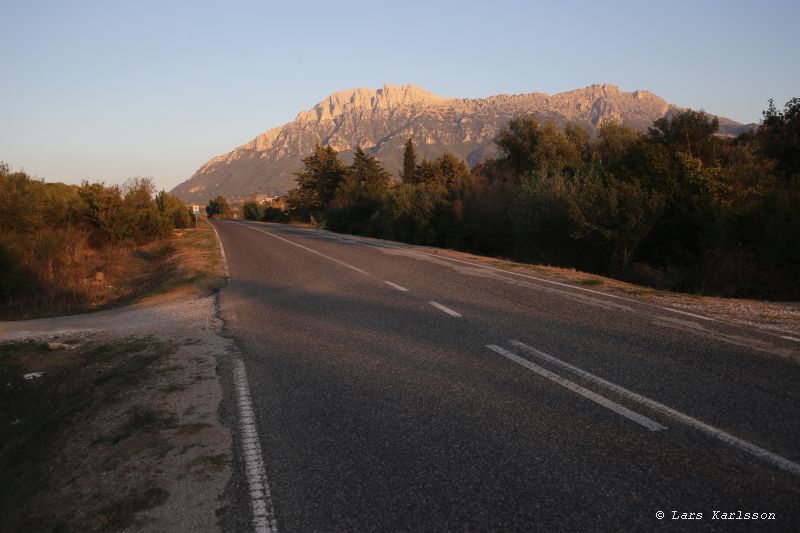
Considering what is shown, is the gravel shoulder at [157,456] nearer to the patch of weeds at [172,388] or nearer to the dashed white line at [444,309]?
the patch of weeds at [172,388]

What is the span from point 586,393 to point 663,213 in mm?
14624

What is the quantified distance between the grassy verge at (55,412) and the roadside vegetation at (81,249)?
6874 mm

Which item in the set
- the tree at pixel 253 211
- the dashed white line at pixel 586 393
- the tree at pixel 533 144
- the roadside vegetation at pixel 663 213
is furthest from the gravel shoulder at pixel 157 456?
the tree at pixel 253 211

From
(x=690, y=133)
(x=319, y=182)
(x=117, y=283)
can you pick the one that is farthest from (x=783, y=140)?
(x=319, y=182)

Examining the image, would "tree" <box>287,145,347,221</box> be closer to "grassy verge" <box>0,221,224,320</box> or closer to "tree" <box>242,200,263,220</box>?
"tree" <box>242,200,263,220</box>

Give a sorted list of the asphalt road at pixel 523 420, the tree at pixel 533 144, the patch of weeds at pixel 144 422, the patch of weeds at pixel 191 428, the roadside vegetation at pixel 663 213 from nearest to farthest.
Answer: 1. the asphalt road at pixel 523 420
2. the patch of weeds at pixel 191 428
3. the patch of weeds at pixel 144 422
4. the roadside vegetation at pixel 663 213
5. the tree at pixel 533 144

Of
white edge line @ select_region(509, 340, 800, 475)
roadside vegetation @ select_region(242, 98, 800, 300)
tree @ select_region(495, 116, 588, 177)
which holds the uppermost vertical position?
tree @ select_region(495, 116, 588, 177)

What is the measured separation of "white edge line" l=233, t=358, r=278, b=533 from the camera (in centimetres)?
293

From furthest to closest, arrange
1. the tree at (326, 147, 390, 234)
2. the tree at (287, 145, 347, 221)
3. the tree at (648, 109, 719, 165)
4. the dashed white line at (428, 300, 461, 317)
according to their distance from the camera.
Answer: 1. the tree at (287, 145, 347, 221)
2. the tree at (326, 147, 390, 234)
3. the tree at (648, 109, 719, 165)
4. the dashed white line at (428, 300, 461, 317)

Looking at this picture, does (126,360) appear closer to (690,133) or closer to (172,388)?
(172,388)

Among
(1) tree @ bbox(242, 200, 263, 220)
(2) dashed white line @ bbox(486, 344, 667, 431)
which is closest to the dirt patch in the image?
(2) dashed white line @ bbox(486, 344, 667, 431)

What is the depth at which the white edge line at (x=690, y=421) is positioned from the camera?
3.23 meters

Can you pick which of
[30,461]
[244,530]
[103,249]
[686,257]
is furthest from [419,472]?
[103,249]

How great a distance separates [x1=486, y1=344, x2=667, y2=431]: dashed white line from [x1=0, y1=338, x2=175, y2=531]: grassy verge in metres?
3.50
